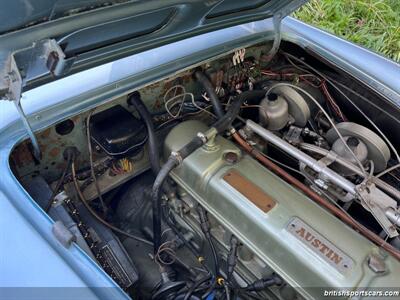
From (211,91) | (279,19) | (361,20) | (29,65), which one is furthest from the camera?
(361,20)

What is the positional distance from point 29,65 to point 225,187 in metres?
0.61

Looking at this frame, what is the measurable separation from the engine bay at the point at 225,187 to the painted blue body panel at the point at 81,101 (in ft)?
0.18

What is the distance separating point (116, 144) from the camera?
1171 millimetres

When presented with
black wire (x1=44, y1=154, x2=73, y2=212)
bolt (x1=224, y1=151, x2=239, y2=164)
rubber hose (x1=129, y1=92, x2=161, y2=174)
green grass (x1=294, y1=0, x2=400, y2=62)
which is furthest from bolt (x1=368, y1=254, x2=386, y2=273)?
green grass (x1=294, y1=0, x2=400, y2=62)

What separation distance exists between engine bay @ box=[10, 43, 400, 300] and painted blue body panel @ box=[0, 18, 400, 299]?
5 cm

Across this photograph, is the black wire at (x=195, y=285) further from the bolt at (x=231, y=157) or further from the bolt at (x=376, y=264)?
the bolt at (x=376, y=264)

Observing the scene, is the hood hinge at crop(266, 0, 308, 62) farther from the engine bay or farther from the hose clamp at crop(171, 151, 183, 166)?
the hose clamp at crop(171, 151, 183, 166)

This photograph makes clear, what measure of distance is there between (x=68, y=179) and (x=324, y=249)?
2.63ft

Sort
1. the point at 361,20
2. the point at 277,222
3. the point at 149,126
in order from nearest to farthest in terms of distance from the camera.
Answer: the point at 277,222
the point at 149,126
the point at 361,20

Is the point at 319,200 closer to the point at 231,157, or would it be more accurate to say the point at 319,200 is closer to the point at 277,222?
the point at 277,222

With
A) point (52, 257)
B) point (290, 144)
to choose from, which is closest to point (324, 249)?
point (290, 144)

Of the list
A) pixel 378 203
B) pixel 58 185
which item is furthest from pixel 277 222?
pixel 58 185

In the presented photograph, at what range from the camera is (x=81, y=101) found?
1104 mm

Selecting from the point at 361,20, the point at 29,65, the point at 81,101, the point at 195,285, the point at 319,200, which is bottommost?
the point at 361,20
